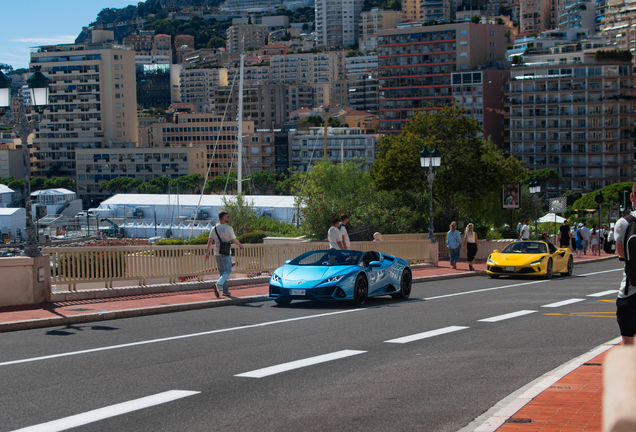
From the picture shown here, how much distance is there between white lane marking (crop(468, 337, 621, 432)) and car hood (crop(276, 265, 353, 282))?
6.79m

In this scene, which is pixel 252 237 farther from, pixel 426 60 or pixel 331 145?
pixel 331 145

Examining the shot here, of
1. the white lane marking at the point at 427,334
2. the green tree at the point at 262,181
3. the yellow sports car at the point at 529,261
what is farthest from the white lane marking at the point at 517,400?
the green tree at the point at 262,181

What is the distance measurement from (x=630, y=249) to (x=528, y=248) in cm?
1806

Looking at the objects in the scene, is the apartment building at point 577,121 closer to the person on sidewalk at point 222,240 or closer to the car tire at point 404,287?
the car tire at point 404,287

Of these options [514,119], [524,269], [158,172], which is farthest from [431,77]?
[524,269]

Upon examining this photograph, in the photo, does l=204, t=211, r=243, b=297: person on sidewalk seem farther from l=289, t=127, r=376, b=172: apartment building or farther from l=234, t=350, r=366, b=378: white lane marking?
l=289, t=127, r=376, b=172: apartment building

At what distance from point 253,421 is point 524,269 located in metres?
18.2

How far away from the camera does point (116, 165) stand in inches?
6417

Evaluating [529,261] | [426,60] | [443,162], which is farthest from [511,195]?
[426,60]

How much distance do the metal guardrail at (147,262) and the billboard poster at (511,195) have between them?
18.1m

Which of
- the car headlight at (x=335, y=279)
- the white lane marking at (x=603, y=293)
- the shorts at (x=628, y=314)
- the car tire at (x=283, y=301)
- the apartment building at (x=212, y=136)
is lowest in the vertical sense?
the white lane marking at (x=603, y=293)

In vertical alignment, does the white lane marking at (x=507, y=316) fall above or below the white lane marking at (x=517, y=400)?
below

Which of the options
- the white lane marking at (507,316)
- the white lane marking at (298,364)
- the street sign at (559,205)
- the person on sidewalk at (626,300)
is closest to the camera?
the person on sidewalk at (626,300)

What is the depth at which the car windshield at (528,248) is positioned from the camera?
2380 cm
